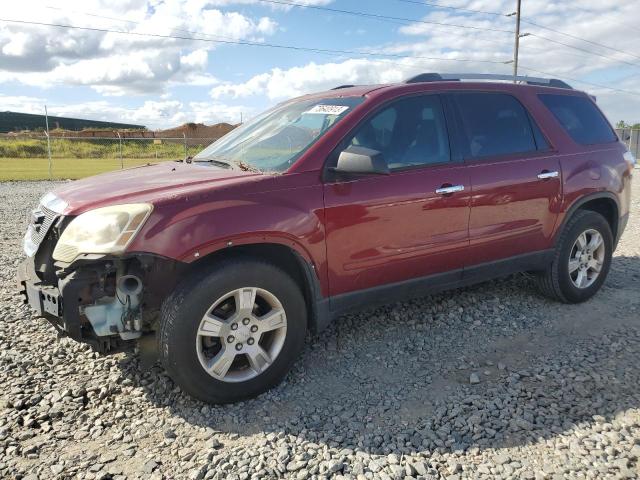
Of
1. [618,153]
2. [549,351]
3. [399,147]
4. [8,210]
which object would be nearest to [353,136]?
[399,147]

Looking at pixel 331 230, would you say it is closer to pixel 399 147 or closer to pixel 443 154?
pixel 399 147

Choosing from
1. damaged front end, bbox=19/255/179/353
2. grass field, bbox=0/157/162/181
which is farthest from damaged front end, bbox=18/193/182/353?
grass field, bbox=0/157/162/181

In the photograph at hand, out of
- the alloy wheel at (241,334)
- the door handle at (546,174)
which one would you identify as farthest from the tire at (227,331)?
the door handle at (546,174)

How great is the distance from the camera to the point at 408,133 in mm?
3705

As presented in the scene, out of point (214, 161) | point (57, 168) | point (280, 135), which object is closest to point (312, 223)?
point (280, 135)

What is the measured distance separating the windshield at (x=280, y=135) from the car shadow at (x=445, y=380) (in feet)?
4.73

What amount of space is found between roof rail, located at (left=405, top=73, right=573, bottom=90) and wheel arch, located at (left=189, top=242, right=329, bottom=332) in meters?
1.76

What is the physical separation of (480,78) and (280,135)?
5.90 feet

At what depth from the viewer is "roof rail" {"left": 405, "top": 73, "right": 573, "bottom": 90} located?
13.3ft

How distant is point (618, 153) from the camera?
4824mm

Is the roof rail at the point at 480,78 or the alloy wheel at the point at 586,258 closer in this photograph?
the roof rail at the point at 480,78

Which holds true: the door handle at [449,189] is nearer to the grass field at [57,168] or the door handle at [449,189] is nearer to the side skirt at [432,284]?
the side skirt at [432,284]

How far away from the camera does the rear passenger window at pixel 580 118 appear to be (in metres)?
4.57

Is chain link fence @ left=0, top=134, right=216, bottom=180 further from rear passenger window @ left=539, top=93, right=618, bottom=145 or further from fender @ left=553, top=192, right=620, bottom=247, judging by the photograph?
fender @ left=553, top=192, right=620, bottom=247
